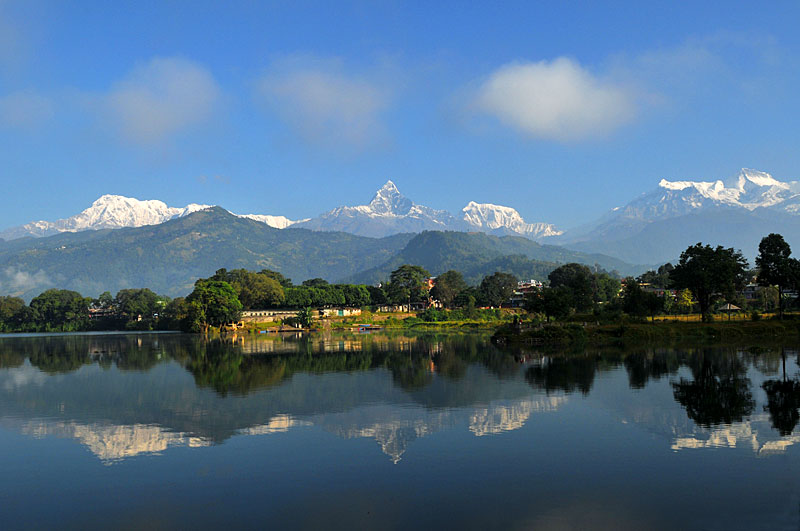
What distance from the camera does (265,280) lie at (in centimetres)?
17888

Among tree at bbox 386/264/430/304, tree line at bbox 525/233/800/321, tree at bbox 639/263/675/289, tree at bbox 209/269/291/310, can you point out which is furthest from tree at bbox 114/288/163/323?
tree at bbox 639/263/675/289

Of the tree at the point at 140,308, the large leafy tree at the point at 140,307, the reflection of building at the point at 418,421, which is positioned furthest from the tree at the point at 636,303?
the large leafy tree at the point at 140,307

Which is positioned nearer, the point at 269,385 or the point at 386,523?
the point at 386,523

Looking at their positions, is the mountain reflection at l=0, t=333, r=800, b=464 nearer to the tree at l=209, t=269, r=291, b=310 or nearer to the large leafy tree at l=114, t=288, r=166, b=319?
the tree at l=209, t=269, r=291, b=310

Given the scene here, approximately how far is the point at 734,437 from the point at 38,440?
3426cm

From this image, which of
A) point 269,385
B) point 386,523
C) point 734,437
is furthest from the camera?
point 269,385

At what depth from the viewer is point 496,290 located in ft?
609

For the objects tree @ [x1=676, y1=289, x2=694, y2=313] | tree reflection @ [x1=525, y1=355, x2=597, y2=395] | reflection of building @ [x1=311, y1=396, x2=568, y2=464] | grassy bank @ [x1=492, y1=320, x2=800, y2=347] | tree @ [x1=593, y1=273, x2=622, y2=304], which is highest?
tree @ [x1=593, y1=273, x2=622, y2=304]

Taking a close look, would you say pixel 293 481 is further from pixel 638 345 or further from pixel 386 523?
pixel 638 345

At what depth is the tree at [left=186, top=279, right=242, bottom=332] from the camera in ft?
474

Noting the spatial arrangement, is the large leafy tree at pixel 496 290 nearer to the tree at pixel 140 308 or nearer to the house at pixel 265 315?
the house at pixel 265 315

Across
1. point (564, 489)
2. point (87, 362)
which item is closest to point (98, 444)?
point (564, 489)

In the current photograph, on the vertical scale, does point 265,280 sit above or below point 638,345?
above

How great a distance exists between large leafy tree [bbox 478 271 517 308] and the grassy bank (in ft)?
323
